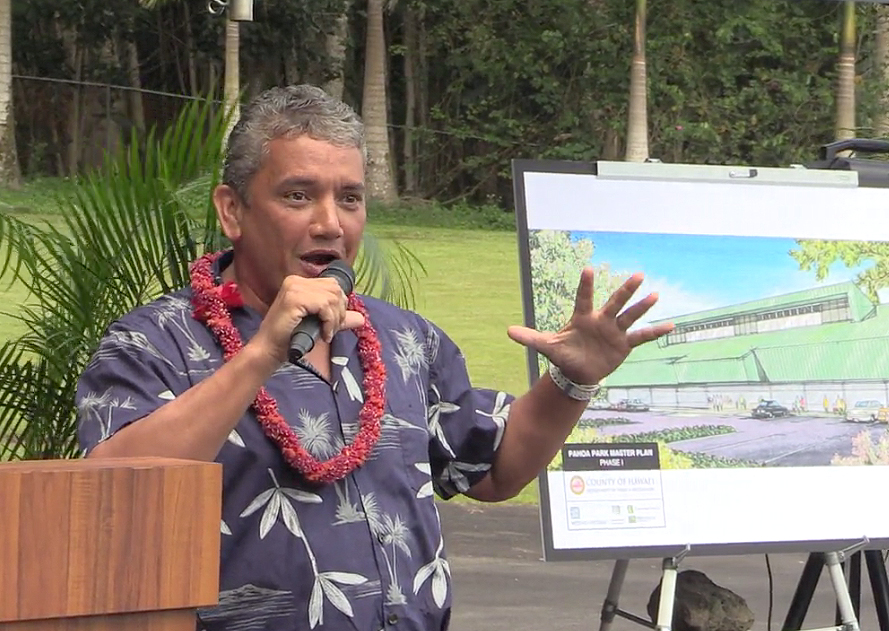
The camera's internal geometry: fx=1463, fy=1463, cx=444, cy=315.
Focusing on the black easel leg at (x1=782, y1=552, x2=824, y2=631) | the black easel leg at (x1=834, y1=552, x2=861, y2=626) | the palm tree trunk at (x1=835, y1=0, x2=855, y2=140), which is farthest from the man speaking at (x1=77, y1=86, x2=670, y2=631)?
the palm tree trunk at (x1=835, y1=0, x2=855, y2=140)

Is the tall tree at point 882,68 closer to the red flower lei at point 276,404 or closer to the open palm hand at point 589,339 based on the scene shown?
the open palm hand at point 589,339

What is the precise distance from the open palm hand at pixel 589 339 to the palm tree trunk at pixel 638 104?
13.7 m

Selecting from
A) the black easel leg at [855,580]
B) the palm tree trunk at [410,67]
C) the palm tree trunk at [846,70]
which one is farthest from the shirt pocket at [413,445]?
the palm tree trunk at [410,67]

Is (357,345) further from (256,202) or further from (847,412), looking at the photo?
(847,412)

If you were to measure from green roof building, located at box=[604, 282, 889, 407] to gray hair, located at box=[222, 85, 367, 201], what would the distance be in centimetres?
161

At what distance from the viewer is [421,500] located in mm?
2268

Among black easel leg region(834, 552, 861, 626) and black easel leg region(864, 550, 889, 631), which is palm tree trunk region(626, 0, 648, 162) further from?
black easel leg region(864, 550, 889, 631)

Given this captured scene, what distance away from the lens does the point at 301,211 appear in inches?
85.8

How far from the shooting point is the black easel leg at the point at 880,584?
407 centimetres

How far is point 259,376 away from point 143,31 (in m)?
17.1

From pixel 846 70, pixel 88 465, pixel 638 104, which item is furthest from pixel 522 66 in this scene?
pixel 88 465

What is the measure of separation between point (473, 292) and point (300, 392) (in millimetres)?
8547

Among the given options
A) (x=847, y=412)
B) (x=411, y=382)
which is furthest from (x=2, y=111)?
(x=411, y=382)

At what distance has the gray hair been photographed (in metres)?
2.23
